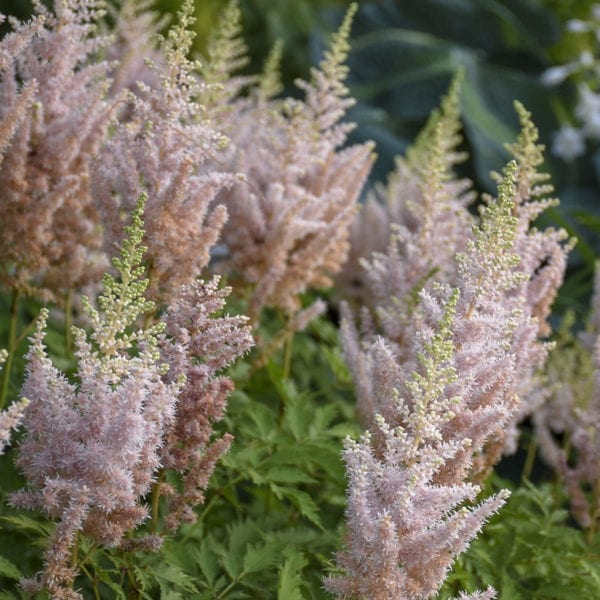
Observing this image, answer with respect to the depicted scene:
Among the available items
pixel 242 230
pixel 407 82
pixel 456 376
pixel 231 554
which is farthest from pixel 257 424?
pixel 407 82

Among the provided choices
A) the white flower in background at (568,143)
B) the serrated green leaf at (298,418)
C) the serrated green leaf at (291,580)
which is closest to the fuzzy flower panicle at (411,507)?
the serrated green leaf at (291,580)

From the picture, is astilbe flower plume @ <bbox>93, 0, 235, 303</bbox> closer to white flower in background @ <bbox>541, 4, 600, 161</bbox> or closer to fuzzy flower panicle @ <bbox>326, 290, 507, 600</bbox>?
fuzzy flower panicle @ <bbox>326, 290, 507, 600</bbox>

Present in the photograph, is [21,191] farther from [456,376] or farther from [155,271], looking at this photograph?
[456,376]

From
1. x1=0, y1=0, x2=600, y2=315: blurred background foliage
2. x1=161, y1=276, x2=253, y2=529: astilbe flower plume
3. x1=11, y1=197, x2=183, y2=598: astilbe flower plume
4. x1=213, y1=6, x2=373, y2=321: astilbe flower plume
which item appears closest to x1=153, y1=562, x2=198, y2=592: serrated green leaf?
x1=161, y1=276, x2=253, y2=529: astilbe flower plume

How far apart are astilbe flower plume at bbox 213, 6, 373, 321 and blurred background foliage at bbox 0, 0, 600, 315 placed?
366 cm

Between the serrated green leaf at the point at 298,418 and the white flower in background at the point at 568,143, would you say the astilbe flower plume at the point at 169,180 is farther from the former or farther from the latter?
the white flower in background at the point at 568,143

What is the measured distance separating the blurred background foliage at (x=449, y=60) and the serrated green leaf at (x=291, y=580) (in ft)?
15.7

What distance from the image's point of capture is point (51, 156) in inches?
108

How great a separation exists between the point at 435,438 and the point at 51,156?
4.66 feet

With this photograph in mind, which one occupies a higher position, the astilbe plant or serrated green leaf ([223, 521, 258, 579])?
the astilbe plant

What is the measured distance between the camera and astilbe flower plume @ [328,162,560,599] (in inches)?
75.2

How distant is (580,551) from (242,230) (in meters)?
1.44

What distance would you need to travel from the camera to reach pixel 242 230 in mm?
3262

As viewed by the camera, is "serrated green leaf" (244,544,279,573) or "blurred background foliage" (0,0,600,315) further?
"blurred background foliage" (0,0,600,315)
